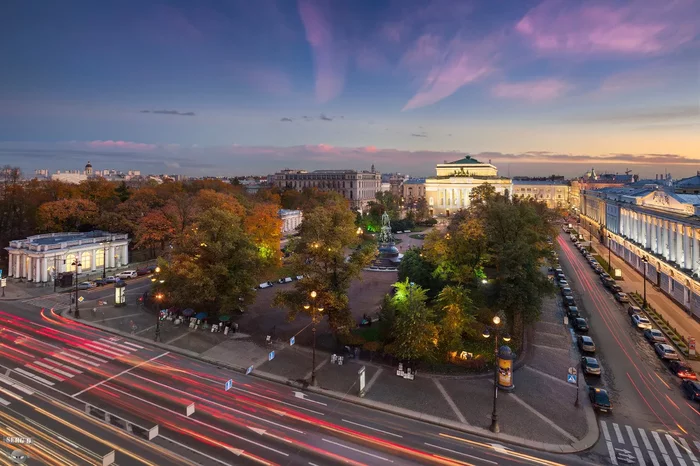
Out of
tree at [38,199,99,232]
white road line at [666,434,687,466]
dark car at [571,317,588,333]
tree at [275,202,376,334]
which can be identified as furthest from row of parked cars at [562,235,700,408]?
tree at [38,199,99,232]

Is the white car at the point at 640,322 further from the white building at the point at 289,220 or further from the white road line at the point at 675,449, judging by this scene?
the white building at the point at 289,220

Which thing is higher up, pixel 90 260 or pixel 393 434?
pixel 90 260

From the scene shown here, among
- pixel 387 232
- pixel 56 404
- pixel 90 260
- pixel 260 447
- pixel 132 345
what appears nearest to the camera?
pixel 260 447

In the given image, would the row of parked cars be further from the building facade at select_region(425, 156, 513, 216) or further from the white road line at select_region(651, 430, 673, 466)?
the building facade at select_region(425, 156, 513, 216)

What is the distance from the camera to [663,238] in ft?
172

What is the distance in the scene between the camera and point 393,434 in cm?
2106

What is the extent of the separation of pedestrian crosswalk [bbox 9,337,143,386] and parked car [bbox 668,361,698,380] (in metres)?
40.7

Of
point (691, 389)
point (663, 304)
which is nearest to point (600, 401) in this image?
point (691, 389)

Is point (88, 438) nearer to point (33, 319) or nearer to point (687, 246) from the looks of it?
point (33, 319)

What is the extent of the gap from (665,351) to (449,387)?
62.5 ft

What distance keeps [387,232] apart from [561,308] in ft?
124

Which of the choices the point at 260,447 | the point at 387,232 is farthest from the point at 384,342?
the point at 387,232

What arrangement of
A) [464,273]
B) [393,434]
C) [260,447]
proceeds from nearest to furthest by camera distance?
[260,447] → [393,434] → [464,273]

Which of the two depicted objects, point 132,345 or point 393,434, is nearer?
point 393,434
